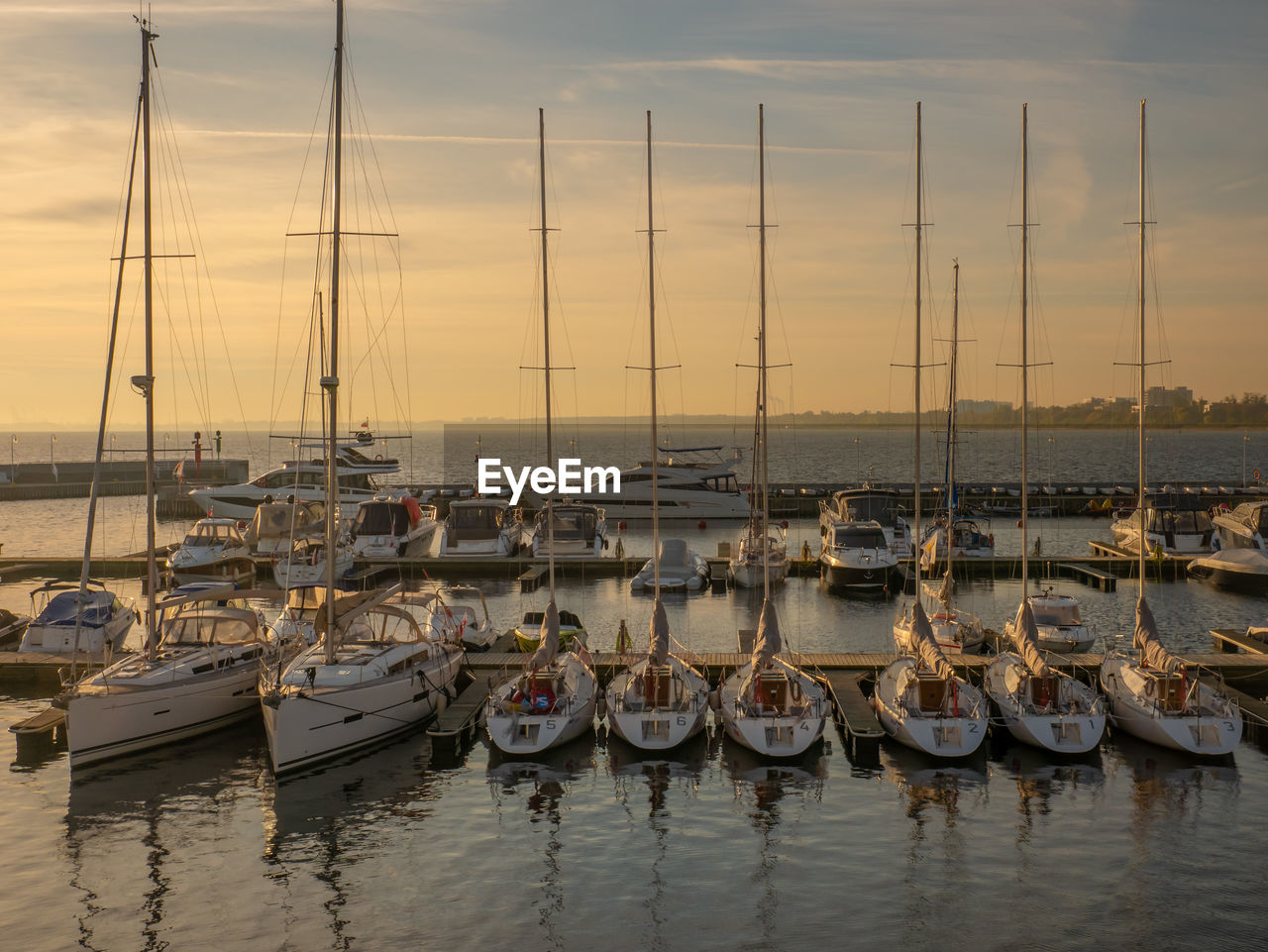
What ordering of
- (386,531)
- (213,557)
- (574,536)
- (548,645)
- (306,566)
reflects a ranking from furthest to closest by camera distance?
(574,536) → (386,531) → (213,557) → (306,566) → (548,645)

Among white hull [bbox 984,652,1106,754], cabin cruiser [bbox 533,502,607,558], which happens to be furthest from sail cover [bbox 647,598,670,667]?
cabin cruiser [bbox 533,502,607,558]

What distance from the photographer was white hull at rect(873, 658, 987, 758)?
23.9 meters

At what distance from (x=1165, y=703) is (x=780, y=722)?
28.8 feet

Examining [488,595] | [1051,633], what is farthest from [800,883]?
[488,595]

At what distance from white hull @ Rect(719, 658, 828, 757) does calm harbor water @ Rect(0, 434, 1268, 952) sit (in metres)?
0.60

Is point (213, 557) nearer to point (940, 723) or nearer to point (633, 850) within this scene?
point (633, 850)

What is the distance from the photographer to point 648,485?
75.0 m

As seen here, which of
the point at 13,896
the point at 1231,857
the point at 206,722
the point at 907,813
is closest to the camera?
the point at 13,896

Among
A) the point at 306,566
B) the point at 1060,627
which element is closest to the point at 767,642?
the point at 1060,627

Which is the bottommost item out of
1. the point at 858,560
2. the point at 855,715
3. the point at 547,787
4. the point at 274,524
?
the point at 547,787

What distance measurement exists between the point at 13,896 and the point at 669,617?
2598 centimetres

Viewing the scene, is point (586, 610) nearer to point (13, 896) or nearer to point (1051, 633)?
point (1051, 633)

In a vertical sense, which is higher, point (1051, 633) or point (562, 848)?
point (1051, 633)

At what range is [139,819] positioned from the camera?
69.8ft
